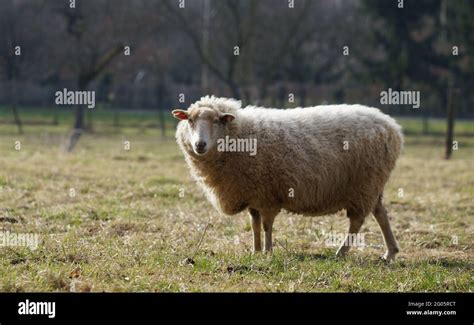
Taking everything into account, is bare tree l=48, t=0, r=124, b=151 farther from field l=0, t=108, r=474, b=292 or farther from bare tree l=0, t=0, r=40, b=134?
field l=0, t=108, r=474, b=292

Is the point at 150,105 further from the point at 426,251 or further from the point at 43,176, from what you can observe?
the point at 426,251

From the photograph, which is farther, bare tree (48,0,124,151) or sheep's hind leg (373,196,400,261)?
bare tree (48,0,124,151)

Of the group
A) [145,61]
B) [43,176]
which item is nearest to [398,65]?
[145,61]

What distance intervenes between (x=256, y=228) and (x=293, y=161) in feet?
2.84

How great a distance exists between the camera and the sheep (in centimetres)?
812

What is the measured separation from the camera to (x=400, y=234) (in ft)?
31.3

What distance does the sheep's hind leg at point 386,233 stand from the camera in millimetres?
8250
